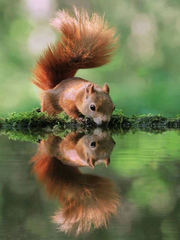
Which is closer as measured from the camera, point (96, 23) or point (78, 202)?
point (78, 202)

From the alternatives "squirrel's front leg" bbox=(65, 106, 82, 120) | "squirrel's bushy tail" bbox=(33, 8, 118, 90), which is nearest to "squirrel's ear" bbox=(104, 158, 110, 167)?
"squirrel's front leg" bbox=(65, 106, 82, 120)

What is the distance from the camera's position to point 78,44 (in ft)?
13.1

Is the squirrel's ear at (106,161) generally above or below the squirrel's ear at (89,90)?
below

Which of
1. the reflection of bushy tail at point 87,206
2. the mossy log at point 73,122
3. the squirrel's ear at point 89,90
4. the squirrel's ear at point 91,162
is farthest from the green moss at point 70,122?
the reflection of bushy tail at point 87,206

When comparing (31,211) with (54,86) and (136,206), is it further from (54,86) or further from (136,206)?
(54,86)

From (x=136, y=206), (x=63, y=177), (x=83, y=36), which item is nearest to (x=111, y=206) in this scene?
(x=136, y=206)

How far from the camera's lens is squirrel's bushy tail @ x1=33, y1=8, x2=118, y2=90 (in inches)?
156

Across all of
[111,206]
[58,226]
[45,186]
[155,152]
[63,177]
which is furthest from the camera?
[155,152]

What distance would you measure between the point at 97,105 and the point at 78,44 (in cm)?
76

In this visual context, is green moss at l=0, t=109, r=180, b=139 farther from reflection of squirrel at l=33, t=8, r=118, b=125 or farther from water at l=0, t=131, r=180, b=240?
water at l=0, t=131, r=180, b=240

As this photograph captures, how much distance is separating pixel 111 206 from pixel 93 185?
0.23m

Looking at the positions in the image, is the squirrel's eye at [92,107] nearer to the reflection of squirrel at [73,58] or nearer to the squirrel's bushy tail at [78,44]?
the reflection of squirrel at [73,58]

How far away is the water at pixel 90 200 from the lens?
2.14 feet

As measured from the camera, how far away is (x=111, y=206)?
2.62ft
